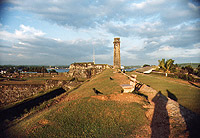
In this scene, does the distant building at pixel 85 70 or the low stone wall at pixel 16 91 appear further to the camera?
the distant building at pixel 85 70

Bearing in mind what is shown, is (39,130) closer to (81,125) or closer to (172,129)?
(81,125)

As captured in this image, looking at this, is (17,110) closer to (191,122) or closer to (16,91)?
(16,91)

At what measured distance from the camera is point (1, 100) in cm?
1691

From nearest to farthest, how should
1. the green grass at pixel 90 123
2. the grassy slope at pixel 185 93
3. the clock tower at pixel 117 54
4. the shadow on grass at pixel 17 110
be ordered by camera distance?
the green grass at pixel 90 123 → the grassy slope at pixel 185 93 → the shadow on grass at pixel 17 110 → the clock tower at pixel 117 54

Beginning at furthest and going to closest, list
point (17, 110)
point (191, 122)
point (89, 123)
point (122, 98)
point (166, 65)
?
1. point (166, 65)
2. point (17, 110)
3. point (122, 98)
4. point (191, 122)
5. point (89, 123)

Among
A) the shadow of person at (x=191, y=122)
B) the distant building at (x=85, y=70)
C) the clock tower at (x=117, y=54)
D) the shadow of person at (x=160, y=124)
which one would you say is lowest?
the shadow of person at (x=160, y=124)

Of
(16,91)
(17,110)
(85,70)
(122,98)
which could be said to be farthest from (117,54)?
(16,91)

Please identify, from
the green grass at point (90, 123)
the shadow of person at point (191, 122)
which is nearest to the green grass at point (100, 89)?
the green grass at point (90, 123)

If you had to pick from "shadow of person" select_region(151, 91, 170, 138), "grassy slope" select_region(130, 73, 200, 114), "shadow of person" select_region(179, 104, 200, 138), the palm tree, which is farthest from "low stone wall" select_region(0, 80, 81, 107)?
the palm tree

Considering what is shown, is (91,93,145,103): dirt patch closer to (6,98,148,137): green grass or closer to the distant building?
(6,98,148,137): green grass

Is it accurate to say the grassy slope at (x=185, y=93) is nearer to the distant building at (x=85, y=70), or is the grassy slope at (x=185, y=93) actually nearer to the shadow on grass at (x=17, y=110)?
the shadow on grass at (x=17, y=110)

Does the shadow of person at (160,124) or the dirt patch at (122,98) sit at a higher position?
the dirt patch at (122,98)

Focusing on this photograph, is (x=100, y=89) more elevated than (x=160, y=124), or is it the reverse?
(x=100, y=89)

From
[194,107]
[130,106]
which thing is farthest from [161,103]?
[130,106]
